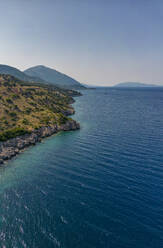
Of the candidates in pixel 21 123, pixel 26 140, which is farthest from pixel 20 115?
pixel 26 140

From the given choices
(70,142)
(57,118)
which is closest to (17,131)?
(70,142)

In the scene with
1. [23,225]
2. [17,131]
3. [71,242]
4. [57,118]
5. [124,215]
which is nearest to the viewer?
[71,242]

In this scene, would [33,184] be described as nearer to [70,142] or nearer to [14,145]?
[14,145]

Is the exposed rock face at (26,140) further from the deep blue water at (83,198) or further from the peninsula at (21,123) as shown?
the deep blue water at (83,198)

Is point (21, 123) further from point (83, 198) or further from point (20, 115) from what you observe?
point (83, 198)

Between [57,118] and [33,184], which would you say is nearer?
[33,184]

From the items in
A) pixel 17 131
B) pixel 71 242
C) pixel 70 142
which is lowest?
pixel 71 242

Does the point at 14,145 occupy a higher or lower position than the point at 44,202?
higher
